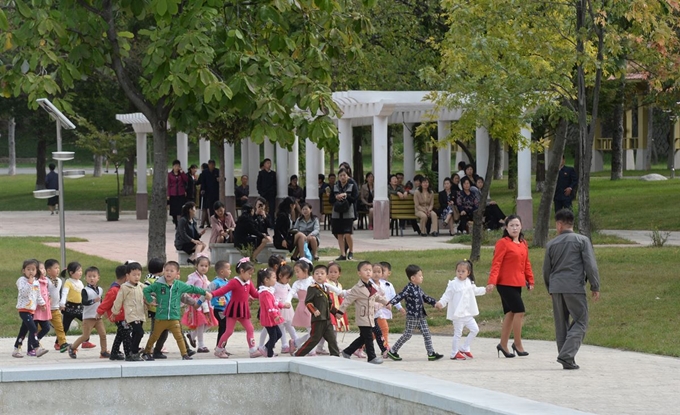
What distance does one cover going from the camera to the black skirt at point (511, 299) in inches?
505

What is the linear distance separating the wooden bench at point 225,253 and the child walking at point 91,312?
325 inches

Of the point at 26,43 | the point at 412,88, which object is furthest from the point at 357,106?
the point at 26,43

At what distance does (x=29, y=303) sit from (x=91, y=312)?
64 centimetres

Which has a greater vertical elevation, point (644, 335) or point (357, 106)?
point (357, 106)

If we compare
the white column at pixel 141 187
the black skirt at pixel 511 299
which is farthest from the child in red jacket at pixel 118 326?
the white column at pixel 141 187

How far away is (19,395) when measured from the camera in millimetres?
10648

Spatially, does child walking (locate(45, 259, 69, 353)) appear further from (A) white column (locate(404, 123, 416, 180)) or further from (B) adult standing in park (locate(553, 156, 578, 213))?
(A) white column (locate(404, 123, 416, 180))

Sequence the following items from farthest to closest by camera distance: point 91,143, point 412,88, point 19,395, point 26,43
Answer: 1. point 91,143
2. point 412,88
3. point 26,43
4. point 19,395

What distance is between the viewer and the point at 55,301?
13539 millimetres

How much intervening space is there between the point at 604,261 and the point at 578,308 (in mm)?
9266

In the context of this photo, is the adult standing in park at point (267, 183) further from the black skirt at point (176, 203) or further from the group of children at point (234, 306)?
the group of children at point (234, 306)

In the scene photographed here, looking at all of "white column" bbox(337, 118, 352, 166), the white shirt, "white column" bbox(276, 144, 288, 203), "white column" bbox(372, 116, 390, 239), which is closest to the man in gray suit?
the white shirt

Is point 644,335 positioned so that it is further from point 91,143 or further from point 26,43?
point 91,143

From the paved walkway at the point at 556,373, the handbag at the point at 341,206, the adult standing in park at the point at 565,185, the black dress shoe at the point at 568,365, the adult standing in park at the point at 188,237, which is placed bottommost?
the paved walkway at the point at 556,373
